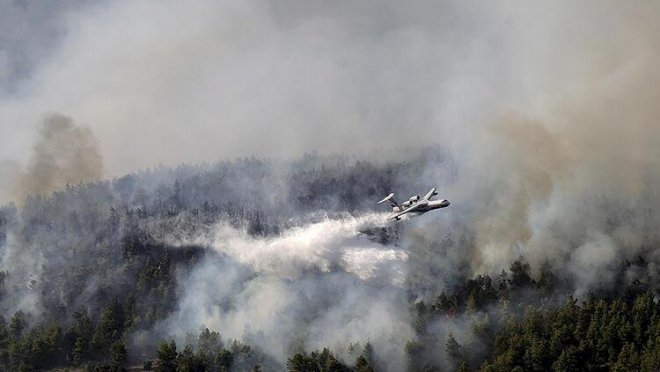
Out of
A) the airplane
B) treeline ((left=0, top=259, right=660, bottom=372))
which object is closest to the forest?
treeline ((left=0, top=259, right=660, bottom=372))

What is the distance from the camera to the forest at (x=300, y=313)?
417ft

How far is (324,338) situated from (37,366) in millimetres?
49055

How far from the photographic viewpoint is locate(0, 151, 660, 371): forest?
127062 mm

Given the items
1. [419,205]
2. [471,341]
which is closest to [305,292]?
[419,205]

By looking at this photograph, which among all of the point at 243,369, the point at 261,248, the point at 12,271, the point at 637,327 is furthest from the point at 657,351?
the point at 12,271

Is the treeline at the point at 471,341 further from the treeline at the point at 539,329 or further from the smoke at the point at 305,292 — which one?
the smoke at the point at 305,292

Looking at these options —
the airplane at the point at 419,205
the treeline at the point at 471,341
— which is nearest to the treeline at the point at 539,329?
the treeline at the point at 471,341

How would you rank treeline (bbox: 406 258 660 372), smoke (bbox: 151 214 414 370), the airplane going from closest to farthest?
1. treeline (bbox: 406 258 660 372)
2. the airplane
3. smoke (bbox: 151 214 414 370)

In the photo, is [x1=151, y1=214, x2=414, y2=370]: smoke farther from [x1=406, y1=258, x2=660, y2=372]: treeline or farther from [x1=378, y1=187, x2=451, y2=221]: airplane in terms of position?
[x1=378, y1=187, x2=451, y2=221]: airplane

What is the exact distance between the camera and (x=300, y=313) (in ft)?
472

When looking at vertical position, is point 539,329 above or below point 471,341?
below

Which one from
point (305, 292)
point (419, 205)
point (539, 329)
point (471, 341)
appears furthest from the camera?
point (305, 292)

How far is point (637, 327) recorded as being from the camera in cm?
12738

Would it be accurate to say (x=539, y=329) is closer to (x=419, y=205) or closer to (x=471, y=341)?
(x=471, y=341)
